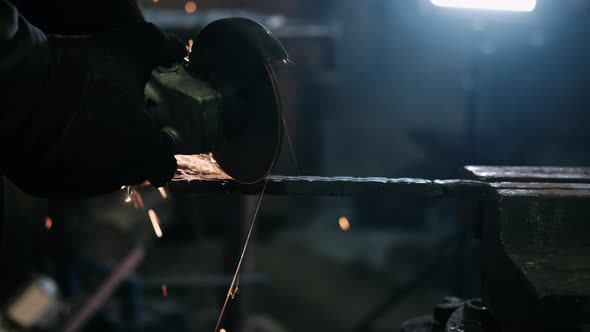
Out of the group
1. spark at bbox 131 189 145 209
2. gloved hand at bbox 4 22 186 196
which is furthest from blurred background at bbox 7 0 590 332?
gloved hand at bbox 4 22 186 196

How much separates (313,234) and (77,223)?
328cm

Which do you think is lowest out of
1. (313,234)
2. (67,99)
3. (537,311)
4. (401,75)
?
(313,234)

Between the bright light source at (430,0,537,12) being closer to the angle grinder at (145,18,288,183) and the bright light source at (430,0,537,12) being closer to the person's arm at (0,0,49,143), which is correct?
the angle grinder at (145,18,288,183)

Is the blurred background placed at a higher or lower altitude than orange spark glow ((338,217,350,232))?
higher

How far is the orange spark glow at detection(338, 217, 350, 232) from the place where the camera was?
7526 mm

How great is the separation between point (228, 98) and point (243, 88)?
0.20 feet

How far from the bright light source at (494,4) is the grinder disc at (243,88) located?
2336 mm

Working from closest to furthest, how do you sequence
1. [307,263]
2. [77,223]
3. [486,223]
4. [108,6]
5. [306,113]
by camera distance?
[486,223] < [108,6] < [77,223] < [307,263] < [306,113]

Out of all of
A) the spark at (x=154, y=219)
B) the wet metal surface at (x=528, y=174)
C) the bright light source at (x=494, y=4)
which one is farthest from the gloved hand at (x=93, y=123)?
the spark at (x=154, y=219)

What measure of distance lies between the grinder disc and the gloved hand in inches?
7.8

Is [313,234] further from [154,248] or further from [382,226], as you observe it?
[154,248]

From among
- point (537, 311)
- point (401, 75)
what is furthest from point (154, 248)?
point (537, 311)

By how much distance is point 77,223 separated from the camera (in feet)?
16.9

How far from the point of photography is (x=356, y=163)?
8.45 m
